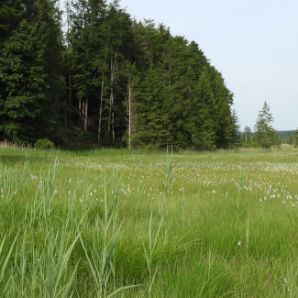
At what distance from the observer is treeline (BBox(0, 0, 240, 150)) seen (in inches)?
1580

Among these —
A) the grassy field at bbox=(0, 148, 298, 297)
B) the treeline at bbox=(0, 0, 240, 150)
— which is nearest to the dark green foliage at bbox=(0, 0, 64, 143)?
the treeline at bbox=(0, 0, 240, 150)

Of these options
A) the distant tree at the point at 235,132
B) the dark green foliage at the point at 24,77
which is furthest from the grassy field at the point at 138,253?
the distant tree at the point at 235,132

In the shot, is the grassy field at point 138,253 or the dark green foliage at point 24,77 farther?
the dark green foliage at point 24,77

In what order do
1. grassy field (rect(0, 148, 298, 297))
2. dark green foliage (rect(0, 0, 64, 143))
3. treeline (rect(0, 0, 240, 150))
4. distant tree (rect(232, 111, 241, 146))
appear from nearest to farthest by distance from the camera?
grassy field (rect(0, 148, 298, 297)) → dark green foliage (rect(0, 0, 64, 143)) → treeline (rect(0, 0, 240, 150)) → distant tree (rect(232, 111, 241, 146))

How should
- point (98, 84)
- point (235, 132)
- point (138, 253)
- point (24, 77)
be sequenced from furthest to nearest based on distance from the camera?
point (235, 132), point (98, 84), point (24, 77), point (138, 253)

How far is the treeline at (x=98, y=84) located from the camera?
4012 centimetres

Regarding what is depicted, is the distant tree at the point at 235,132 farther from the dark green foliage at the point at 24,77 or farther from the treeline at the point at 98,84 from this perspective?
the dark green foliage at the point at 24,77

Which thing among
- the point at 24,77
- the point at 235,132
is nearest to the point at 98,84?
the point at 24,77

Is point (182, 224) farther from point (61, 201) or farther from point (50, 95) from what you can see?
point (50, 95)

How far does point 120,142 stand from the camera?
5856cm

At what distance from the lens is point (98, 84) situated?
57.4 metres

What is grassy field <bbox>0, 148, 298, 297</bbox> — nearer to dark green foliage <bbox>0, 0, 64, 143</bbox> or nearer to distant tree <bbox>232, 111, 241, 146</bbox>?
dark green foliage <bbox>0, 0, 64, 143</bbox>

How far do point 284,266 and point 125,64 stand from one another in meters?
58.6

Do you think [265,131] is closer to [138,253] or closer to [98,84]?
[98,84]
